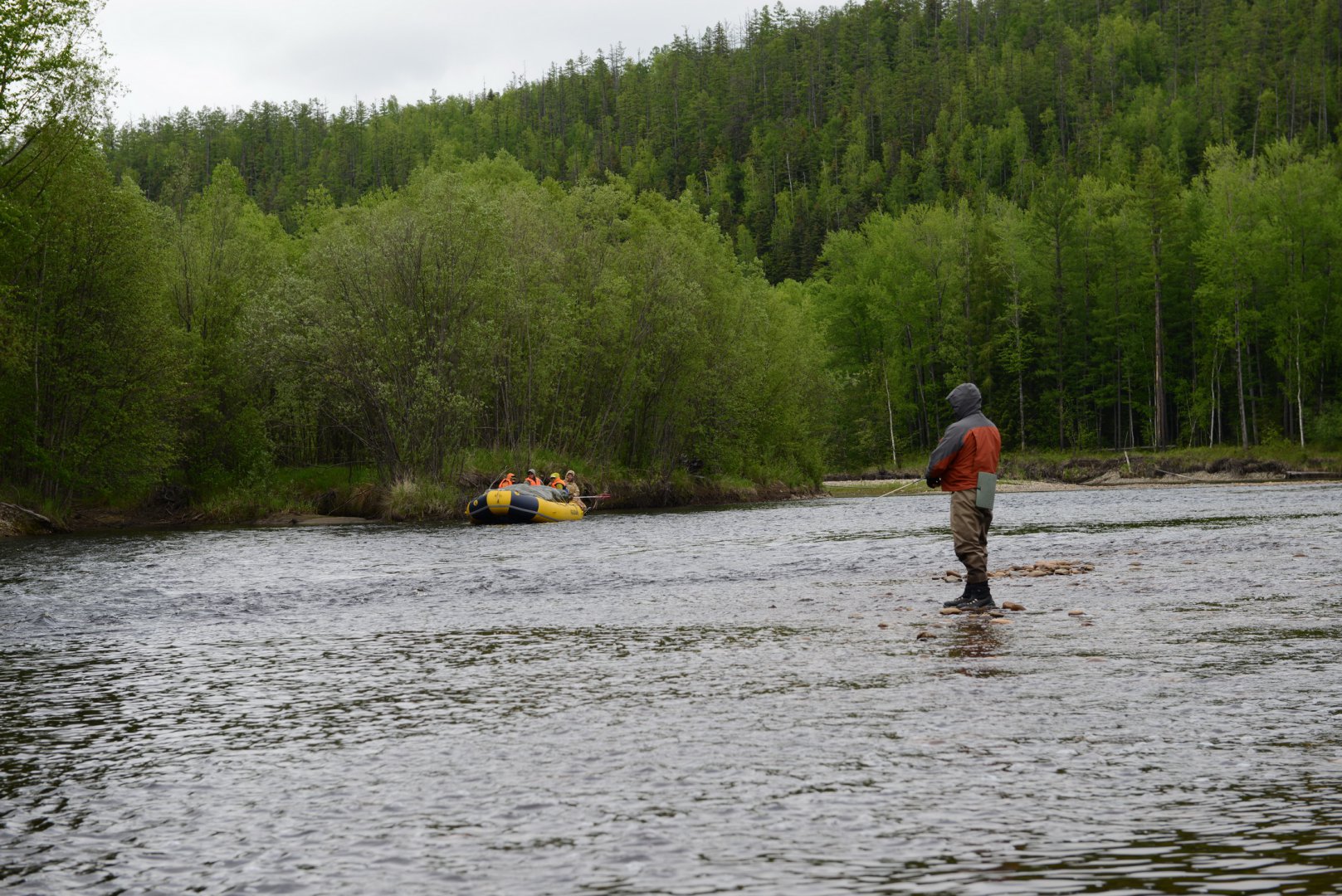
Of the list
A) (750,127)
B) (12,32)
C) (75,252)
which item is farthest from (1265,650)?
(750,127)

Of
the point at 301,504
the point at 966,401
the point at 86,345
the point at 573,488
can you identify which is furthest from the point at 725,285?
the point at 966,401

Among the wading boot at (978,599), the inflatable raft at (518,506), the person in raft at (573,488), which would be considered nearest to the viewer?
the wading boot at (978,599)

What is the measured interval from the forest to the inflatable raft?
639 cm

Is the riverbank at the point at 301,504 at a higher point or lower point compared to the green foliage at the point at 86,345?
lower

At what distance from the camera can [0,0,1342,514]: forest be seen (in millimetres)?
Result: 40875

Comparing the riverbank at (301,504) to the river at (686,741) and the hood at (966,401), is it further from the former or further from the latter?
the hood at (966,401)

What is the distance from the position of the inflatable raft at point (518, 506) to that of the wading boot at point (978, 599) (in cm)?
2653

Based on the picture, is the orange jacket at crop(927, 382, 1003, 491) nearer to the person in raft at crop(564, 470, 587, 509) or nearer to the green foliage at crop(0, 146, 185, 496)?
the person in raft at crop(564, 470, 587, 509)

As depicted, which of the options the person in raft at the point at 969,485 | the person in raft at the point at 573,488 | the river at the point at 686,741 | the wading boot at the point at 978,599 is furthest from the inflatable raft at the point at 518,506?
the wading boot at the point at 978,599

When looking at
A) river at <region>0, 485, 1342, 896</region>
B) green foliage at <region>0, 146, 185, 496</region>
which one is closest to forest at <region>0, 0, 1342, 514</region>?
green foliage at <region>0, 146, 185, 496</region>

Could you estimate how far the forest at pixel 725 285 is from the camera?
134 ft

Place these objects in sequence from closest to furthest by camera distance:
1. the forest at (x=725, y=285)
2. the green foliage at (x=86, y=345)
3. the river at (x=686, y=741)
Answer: the river at (x=686, y=741)
the green foliage at (x=86, y=345)
the forest at (x=725, y=285)

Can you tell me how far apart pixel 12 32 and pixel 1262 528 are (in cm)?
3443

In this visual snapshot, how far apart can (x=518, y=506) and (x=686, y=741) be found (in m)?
32.0
